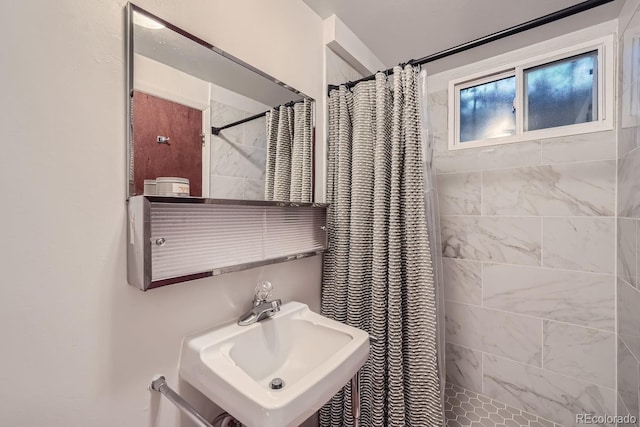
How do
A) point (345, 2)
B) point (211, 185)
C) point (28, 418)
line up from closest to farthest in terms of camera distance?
point (28, 418) < point (211, 185) < point (345, 2)

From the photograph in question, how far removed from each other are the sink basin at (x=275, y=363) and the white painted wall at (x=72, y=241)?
0.13 meters

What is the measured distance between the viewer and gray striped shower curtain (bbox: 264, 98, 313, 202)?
1.11 m

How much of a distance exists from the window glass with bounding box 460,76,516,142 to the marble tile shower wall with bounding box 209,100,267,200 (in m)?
1.41

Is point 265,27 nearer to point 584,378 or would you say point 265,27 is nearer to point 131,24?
point 131,24

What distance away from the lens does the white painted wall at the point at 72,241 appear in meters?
0.55

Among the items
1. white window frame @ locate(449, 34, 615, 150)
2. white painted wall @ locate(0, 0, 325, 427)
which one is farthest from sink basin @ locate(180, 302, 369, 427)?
white window frame @ locate(449, 34, 615, 150)

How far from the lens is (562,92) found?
4.78 feet

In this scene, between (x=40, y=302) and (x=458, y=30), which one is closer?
(x=40, y=302)

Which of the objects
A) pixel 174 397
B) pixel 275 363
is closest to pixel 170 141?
pixel 174 397

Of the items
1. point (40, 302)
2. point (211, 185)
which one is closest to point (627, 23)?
point (211, 185)

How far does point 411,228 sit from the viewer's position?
1.15 m

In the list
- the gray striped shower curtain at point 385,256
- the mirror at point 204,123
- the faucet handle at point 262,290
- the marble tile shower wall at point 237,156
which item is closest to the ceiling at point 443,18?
the gray striped shower curtain at point 385,256

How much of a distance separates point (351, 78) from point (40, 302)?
5.64 ft

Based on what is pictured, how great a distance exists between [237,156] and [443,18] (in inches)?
52.5
